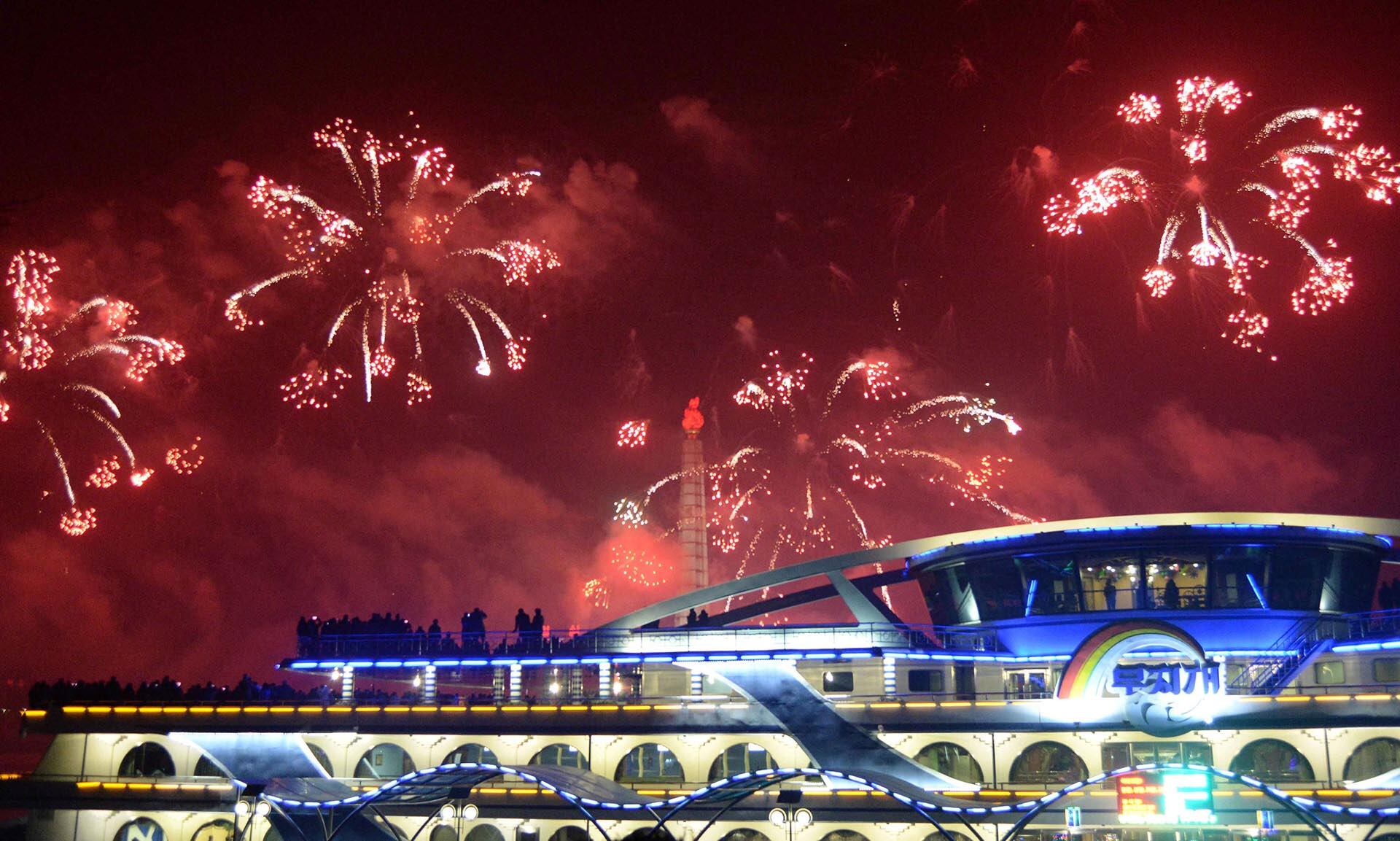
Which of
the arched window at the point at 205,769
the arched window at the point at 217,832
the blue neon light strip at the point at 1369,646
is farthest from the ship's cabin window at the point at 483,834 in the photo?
the blue neon light strip at the point at 1369,646

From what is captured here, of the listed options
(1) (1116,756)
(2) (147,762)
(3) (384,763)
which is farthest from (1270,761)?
(2) (147,762)

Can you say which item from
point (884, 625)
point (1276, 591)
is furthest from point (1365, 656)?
point (884, 625)

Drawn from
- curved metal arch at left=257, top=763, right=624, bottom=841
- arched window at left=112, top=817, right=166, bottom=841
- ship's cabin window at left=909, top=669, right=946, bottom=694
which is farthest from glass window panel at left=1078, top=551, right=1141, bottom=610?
Answer: arched window at left=112, top=817, right=166, bottom=841

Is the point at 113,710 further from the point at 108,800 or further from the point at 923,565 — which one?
the point at 923,565

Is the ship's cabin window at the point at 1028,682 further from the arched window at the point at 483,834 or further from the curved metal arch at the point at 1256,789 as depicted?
the arched window at the point at 483,834

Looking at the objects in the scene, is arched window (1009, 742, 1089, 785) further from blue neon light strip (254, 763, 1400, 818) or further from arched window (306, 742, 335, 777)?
arched window (306, 742, 335, 777)
